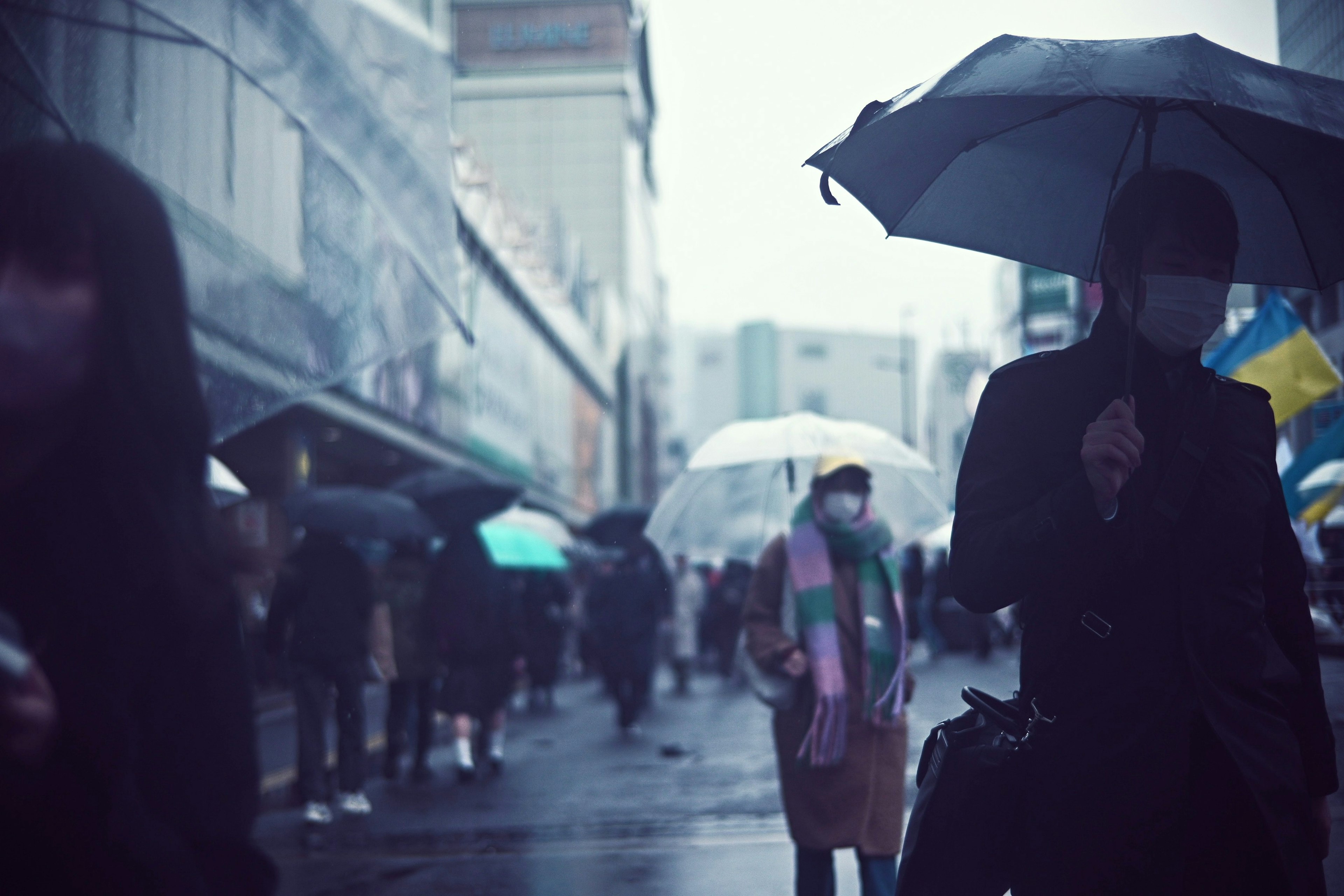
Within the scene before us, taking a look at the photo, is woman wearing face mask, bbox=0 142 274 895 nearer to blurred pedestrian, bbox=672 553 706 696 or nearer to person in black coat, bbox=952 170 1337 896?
person in black coat, bbox=952 170 1337 896

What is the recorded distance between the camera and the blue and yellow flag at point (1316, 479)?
911 cm

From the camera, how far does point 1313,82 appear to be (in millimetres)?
2535

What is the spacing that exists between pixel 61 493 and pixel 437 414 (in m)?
24.4

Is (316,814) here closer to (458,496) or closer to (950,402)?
(458,496)

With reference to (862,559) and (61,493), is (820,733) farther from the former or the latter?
(61,493)

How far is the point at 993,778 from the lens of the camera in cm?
223

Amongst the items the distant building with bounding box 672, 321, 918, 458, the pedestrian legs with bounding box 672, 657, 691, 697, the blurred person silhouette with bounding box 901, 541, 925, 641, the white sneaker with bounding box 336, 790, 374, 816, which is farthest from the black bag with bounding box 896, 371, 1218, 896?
the distant building with bounding box 672, 321, 918, 458

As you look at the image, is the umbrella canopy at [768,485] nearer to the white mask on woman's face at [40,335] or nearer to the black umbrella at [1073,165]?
the black umbrella at [1073,165]

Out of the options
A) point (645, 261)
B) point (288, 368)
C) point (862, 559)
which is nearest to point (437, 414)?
point (862, 559)

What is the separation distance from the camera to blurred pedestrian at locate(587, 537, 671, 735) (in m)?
13.1

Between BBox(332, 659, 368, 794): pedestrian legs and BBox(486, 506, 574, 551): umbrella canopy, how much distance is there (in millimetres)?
6113

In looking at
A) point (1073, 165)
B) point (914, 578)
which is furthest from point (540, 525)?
point (1073, 165)

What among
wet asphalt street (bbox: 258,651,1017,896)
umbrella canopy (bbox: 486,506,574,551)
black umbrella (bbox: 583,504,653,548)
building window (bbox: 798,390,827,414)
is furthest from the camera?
building window (bbox: 798,390,827,414)

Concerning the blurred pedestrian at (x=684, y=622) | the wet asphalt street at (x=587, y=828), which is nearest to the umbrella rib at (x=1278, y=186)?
the wet asphalt street at (x=587, y=828)
